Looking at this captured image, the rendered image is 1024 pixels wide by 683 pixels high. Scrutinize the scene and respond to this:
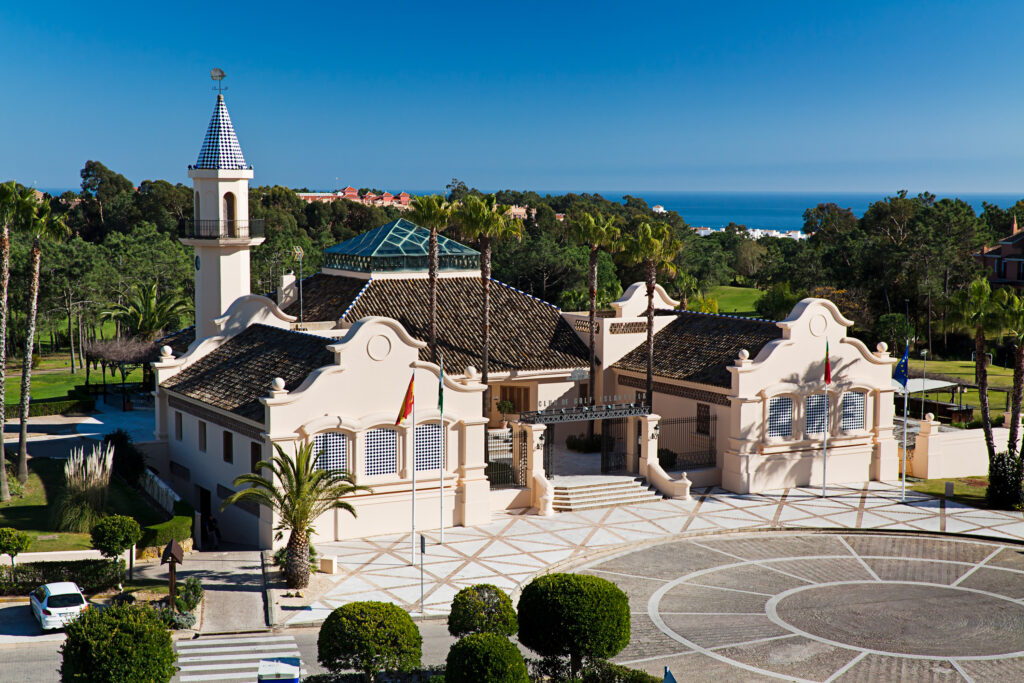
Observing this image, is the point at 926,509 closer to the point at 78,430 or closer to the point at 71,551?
the point at 71,551

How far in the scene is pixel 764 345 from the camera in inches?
1665

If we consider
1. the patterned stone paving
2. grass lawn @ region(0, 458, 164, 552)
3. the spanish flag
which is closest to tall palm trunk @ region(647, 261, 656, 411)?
the patterned stone paving

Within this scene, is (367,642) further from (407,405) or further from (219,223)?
(219,223)

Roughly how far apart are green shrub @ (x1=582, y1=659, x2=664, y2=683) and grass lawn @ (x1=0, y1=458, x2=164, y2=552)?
1743cm

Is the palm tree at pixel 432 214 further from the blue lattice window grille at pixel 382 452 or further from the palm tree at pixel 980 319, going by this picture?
the palm tree at pixel 980 319

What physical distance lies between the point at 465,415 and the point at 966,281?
202 feet

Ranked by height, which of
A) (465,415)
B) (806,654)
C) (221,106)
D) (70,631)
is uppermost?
(221,106)

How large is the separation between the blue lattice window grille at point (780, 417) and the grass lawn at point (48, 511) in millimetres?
23196

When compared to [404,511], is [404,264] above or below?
above

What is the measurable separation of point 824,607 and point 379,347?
52.7 feet

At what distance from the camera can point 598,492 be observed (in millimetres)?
39500

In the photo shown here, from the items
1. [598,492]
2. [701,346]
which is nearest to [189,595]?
[598,492]

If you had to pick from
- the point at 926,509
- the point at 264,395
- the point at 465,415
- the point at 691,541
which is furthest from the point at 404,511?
the point at 926,509

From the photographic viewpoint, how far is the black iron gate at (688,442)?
42.2 m
